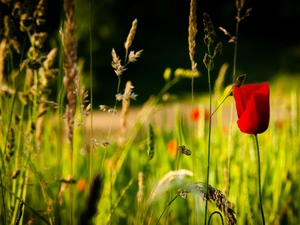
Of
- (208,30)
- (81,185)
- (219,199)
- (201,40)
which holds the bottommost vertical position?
(81,185)

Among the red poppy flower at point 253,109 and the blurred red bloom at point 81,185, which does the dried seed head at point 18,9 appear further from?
the blurred red bloom at point 81,185

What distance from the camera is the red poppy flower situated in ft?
2.99

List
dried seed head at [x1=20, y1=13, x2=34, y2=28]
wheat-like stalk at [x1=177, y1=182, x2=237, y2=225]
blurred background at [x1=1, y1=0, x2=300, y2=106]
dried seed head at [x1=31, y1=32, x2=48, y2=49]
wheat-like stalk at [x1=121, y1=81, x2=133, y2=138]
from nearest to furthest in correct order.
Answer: wheat-like stalk at [x1=177, y1=182, x2=237, y2=225]
wheat-like stalk at [x1=121, y1=81, x2=133, y2=138]
dried seed head at [x1=20, y1=13, x2=34, y2=28]
dried seed head at [x1=31, y1=32, x2=48, y2=49]
blurred background at [x1=1, y1=0, x2=300, y2=106]

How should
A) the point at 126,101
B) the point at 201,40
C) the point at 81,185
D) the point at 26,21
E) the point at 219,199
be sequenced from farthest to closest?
the point at 201,40, the point at 81,185, the point at 26,21, the point at 126,101, the point at 219,199

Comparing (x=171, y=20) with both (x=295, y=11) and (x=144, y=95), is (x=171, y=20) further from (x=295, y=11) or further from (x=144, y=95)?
(x=144, y=95)

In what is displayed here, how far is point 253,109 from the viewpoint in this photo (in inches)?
35.9

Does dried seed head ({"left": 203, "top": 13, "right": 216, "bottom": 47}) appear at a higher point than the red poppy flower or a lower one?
higher

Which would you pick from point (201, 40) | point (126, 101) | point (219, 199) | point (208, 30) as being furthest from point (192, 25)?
point (201, 40)

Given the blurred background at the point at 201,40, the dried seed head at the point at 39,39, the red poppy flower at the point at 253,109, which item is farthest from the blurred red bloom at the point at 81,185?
the blurred background at the point at 201,40

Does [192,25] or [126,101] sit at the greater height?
[192,25]

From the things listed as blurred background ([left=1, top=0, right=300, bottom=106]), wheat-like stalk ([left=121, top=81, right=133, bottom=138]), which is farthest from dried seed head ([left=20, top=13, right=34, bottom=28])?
blurred background ([left=1, top=0, right=300, bottom=106])

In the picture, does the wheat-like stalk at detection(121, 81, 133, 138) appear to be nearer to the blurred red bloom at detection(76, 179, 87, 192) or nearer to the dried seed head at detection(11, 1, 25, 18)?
the dried seed head at detection(11, 1, 25, 18)

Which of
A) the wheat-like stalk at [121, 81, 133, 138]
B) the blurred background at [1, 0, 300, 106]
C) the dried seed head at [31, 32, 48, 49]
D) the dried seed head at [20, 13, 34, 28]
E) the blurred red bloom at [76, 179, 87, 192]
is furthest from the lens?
the blurred background at [1, 0, 300, 106]

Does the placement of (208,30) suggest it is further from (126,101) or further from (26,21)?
(26,21)
